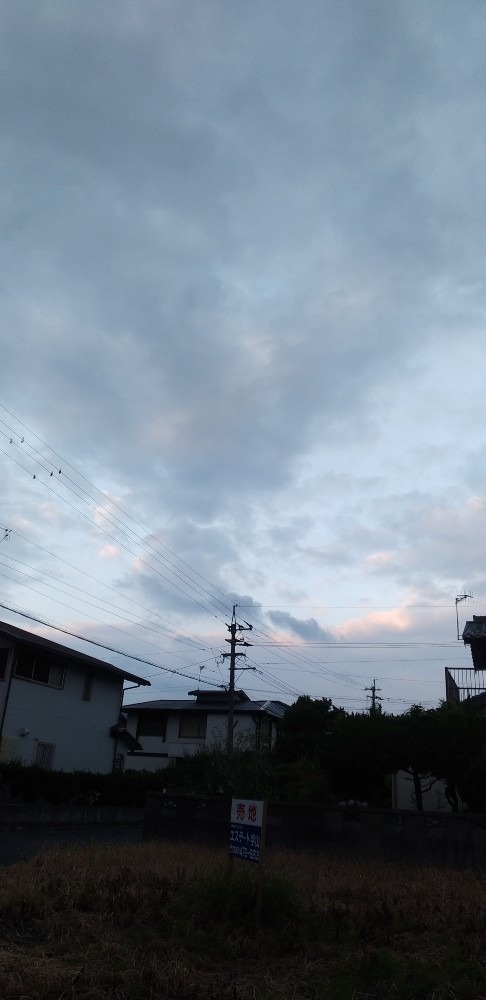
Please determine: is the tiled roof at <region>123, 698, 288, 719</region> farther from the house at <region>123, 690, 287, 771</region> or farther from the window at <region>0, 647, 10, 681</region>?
the window at <region>0, 647, 10, 681</region>

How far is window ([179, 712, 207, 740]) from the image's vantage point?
129ft

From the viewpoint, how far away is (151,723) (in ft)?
132

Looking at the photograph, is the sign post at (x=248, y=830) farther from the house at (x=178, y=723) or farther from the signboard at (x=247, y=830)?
the house at (x=178, y=723)

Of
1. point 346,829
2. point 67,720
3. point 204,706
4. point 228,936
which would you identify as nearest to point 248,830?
point 228,936

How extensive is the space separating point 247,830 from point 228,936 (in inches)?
58.8

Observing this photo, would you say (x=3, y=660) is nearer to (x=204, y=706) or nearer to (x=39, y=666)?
(x=39, y=666)

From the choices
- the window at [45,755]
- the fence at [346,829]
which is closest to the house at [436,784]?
the fence at [346,829]

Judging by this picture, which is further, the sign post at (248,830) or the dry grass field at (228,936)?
the sign post at (248,830)

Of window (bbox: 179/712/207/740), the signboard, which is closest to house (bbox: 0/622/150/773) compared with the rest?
window (bbox: 179/712/207/740)

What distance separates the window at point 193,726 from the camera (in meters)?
39.3

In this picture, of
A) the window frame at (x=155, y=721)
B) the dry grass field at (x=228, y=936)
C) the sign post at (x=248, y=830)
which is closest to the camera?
the dry grass field at (x=228, y=936)

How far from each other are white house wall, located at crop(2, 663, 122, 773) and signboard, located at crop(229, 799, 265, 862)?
17.8 meters

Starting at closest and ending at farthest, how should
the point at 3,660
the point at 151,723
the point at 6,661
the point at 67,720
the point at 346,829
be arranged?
the point at 346,829
the point at 6,661
the point at 3,660
the point at 67,720
the point at 151,723

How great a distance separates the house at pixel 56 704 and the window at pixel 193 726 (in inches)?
312
